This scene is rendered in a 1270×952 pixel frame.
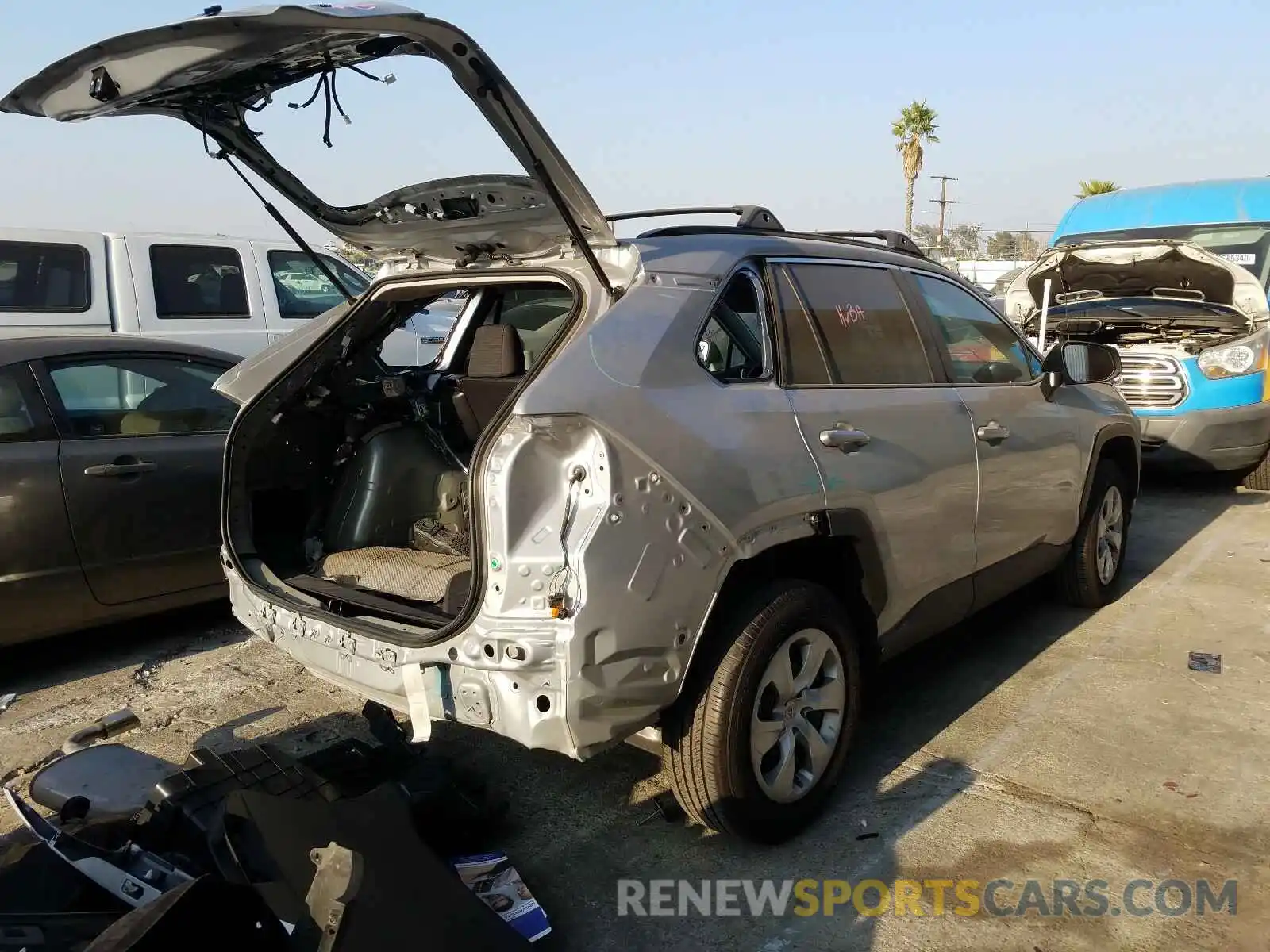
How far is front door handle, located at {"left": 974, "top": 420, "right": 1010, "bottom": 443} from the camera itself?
3.96m

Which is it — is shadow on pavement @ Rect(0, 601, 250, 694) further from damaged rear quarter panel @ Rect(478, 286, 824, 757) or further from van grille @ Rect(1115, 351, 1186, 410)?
van grille @ Rect(1115, 351, 1186, 410)

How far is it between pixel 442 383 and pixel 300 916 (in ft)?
8.06

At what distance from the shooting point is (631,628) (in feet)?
8.38

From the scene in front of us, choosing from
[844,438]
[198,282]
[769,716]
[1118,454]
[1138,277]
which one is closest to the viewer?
[769,716]

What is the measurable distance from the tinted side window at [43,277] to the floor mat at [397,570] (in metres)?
5.47

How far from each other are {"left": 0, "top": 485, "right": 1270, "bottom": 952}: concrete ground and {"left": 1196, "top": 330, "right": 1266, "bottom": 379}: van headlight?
10.0 ft

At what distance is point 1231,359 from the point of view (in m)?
7.84

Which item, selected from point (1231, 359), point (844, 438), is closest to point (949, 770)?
point (844, 438)

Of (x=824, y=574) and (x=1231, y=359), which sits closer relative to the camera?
(x=824, y=574)

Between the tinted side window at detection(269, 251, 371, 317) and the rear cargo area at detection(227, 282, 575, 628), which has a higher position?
the tinted side window at detection(269, 251, 371, 317)

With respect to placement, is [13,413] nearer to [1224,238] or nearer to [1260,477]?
[1260,477]

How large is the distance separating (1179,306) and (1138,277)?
0.83m

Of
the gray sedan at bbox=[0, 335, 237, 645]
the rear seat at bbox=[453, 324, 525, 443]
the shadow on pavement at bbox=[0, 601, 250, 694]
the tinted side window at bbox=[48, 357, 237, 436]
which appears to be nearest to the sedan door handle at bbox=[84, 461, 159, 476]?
the gray sedan at bbox=[0, 335, 237, 645]

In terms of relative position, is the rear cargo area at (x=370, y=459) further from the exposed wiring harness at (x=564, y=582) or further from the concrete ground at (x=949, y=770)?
the exposed wiring harness at (x=564, y=582)
